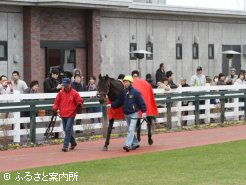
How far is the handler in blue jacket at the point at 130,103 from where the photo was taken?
2086cm

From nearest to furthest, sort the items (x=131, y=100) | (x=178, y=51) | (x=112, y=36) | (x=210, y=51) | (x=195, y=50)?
(x=131, y=100) < (x=112, y=36) < (x=178, y=51) < (x=195, y=50) < (x=210, y=51)

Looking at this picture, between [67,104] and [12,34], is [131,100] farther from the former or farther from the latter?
[12,34]

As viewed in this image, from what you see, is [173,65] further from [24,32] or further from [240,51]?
[24,32]

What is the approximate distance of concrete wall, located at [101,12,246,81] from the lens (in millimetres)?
35312

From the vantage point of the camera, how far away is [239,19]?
42.7m

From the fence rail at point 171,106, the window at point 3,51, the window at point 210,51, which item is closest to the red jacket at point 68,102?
the fence rail at point 171,106

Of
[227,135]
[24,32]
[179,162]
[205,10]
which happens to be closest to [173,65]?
[205,10]

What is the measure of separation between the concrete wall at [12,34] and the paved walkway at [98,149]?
7367 mm

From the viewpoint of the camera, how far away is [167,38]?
38031 mm

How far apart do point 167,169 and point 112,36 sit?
19011 mm

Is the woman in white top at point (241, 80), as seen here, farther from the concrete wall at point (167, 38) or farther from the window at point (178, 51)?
the window at point (178, 51)

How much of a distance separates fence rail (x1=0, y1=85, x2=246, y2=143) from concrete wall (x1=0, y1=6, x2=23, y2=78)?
589cm

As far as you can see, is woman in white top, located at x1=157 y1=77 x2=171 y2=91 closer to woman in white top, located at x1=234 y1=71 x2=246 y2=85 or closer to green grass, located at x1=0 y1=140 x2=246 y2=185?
woman in white top, located at x1=234 y1=71 x2=246 y2=85

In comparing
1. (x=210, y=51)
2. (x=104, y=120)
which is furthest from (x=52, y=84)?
(x=210, y=51)
